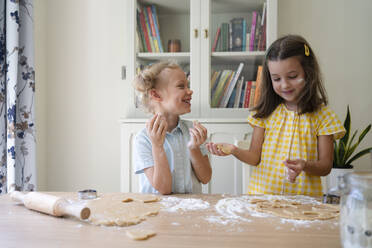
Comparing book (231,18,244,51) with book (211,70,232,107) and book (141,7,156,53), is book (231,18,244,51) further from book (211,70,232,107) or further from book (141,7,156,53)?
book (141,7,156,53)

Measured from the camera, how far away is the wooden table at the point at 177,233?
1.93 ft

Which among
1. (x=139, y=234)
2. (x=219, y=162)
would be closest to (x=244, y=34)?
(x=219, y=162)

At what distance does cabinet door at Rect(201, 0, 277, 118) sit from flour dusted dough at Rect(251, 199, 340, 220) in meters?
1.10

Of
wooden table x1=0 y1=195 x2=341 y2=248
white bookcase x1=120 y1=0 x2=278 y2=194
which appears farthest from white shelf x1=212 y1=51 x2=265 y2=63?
wooden table x1=0 y1=195 x2=341 y2=248

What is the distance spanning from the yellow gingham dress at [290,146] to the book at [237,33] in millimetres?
631

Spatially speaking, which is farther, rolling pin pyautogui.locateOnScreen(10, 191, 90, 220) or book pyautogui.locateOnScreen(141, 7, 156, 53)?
book pyautogui.locateOnScreen(141, 7, 156, 53)

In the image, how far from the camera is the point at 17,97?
6.29 feet

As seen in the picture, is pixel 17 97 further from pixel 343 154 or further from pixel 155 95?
pixel 343 154

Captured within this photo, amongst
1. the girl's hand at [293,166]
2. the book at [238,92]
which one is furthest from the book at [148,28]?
the girl's hand at [293,166]

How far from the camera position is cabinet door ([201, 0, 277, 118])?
1.95 meters

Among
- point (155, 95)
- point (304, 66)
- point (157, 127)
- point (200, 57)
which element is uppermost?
point (200, 57)

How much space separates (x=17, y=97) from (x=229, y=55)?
1294 millimetres

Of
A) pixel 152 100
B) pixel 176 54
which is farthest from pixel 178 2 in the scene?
pixel 152 100

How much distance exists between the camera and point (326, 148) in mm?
1361
